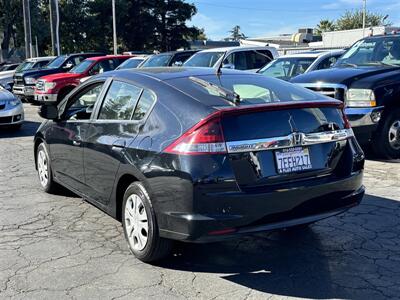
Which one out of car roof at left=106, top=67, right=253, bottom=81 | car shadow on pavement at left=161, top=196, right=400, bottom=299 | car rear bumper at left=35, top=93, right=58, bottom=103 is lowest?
car shadow on pavement at left=161, top=196, right=400, bottom=299

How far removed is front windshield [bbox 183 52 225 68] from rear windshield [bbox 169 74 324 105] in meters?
9.04

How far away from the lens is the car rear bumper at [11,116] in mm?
11578

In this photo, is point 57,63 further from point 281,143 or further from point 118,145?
point 281,143

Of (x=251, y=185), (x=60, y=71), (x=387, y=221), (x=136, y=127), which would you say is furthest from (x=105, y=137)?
(x=60, y=71)

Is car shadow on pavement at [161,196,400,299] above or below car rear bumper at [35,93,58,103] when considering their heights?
below

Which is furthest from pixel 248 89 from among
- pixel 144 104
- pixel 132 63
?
pixel 132 63

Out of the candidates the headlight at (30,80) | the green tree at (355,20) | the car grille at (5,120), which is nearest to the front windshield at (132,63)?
the headlight at (30,80)

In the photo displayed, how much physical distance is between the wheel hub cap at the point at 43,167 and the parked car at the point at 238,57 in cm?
757

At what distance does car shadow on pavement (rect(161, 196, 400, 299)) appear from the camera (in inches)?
150

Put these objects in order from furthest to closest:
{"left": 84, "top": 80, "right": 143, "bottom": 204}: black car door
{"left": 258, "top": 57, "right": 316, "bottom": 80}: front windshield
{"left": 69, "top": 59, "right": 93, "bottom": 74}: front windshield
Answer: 1. {"left": 69, "top": 59, "right": 93, "bottom": 74}: front windshield
2. {"left": 258, "top": 57, "right": 316, "bottom": 80}: front windshield
3. {"left": 84, "top": 80, "right": 143, "bottom": 204}: black car door

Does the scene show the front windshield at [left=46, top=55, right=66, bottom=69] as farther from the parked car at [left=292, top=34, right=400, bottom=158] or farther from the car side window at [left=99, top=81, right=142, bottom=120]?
the car side window at [left=99, top=81, right=142, bottom=120]

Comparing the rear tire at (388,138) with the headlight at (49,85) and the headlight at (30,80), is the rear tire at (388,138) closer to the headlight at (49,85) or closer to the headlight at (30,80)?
the headlight at (49,85)

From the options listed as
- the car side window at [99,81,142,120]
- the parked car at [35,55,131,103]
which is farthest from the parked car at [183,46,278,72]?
the car side window at [99,81,142,120]

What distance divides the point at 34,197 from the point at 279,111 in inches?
145
